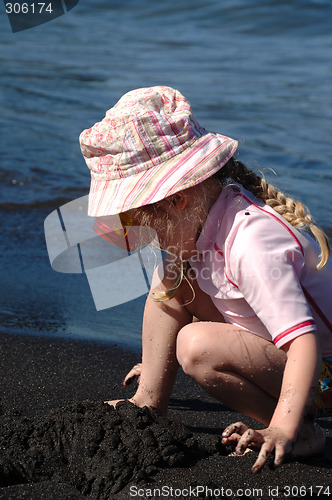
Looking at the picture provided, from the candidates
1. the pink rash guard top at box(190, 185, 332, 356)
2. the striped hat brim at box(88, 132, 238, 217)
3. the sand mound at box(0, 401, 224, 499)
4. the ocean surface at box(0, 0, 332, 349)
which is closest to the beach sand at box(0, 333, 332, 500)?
the sand mound at box(0, 401, 224, 499)

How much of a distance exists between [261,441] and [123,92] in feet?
20.7

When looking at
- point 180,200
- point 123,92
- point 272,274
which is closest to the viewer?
point 272,274

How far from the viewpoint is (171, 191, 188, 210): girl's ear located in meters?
2.06

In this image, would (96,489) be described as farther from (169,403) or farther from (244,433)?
(169,403)

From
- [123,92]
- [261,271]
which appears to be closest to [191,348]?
[261,271]

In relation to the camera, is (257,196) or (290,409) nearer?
(290,409)

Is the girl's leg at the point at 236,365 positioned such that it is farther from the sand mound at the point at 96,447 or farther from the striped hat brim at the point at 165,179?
the striped hat brim at the point at 165,179

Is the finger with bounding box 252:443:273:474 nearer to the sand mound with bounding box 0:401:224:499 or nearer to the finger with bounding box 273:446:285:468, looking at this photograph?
the finger with bounding box 273:446:285:468

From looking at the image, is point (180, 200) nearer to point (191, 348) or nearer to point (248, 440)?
point (191, 348)

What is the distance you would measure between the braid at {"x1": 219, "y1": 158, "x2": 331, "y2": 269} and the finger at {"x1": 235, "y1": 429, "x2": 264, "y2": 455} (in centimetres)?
66

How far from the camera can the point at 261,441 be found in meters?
1.62

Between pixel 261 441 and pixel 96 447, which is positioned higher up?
pixel 261 441

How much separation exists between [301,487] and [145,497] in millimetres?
450

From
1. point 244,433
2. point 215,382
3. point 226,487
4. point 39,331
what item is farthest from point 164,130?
point 39,331
